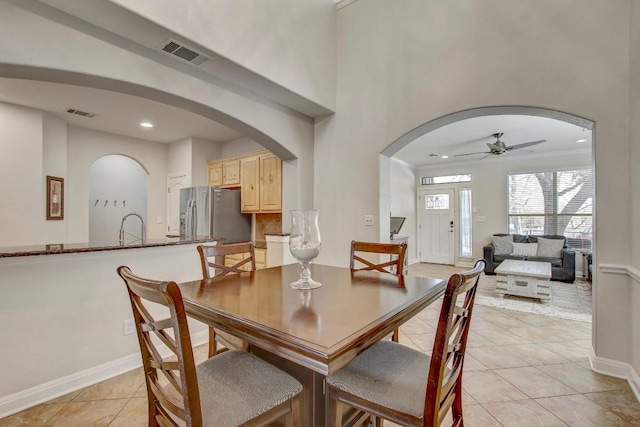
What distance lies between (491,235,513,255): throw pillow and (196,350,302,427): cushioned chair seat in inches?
255

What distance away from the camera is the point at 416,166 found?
7.88 meters

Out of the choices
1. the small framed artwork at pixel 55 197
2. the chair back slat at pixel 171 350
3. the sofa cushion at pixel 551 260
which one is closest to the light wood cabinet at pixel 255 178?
the small framed artwork at pixel 55 197

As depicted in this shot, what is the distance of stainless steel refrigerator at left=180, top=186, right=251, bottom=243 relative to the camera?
4664mm

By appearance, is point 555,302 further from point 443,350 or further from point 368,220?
point 443,350

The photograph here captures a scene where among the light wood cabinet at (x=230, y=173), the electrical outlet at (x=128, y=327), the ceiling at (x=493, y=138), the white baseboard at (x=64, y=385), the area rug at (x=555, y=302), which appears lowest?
the area rug at (x=555, y=302)

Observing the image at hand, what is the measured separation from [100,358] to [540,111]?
13.6 ft

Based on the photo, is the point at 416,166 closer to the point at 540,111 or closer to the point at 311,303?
the point at 540,111

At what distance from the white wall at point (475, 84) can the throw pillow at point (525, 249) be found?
4.30 m

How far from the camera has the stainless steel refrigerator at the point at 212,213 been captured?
184 inches

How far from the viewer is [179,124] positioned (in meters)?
4.78

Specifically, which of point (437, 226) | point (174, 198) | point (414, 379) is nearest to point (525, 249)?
point (437, 226)

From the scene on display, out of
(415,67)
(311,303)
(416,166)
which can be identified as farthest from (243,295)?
(416,166)

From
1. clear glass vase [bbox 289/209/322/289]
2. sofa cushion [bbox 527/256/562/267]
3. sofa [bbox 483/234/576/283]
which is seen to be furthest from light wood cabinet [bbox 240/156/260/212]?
sofa cushion [bbox 527/256/562/267]

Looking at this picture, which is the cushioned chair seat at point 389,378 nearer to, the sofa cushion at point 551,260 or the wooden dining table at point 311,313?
the wooden dining table at point 311,313
